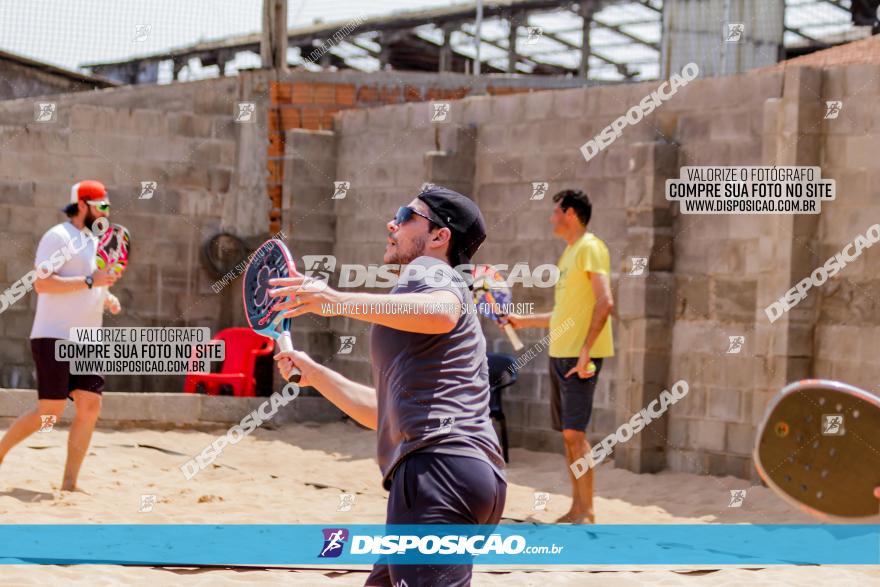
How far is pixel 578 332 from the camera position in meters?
7.52

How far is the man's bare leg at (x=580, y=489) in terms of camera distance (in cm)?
737

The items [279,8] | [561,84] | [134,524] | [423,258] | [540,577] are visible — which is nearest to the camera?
[423,258]

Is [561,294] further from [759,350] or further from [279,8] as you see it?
[279,8]

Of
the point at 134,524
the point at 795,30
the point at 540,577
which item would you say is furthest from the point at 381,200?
the point at 795,30

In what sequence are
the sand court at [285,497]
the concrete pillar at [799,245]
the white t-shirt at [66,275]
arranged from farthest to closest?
the concrete pillar at [799,245], the white t-shirt at [66,275], the sand court at [285,497]

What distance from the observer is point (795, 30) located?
16.6m

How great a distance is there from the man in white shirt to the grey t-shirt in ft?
14.8

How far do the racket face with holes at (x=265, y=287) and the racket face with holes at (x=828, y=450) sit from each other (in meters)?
1.80

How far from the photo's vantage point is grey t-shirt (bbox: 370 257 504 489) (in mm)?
3490

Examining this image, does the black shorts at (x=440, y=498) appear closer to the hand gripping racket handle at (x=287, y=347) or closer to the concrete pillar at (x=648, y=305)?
the hand gripping racket handle at (x=287, y=347)

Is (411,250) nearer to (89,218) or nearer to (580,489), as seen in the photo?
(580,489)

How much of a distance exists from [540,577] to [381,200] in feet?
19.8

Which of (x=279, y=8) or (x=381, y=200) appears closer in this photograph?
(x=381, y=200)

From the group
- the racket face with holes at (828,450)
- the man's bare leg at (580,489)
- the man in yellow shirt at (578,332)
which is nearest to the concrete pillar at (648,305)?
the man in yellow shirt at (578,332)
